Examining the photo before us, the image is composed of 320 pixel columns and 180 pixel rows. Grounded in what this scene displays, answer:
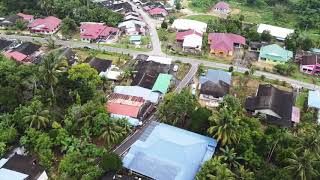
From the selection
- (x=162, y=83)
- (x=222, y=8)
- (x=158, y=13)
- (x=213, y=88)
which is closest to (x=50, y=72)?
(x=162, y=83)

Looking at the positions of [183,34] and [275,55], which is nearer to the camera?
[275,55]

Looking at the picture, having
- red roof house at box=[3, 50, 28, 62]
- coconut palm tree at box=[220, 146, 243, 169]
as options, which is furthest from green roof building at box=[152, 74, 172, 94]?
red roof house at box=[3, 50, 28, 62]

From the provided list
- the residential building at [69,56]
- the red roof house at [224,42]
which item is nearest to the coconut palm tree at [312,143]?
the red roof house at [224,42]

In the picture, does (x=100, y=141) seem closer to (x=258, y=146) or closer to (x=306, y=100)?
(x=258, y=146)

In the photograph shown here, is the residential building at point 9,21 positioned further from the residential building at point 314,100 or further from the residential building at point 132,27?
the residential building at point 314,100

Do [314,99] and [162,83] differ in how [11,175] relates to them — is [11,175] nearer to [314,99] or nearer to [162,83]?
[162,83]
